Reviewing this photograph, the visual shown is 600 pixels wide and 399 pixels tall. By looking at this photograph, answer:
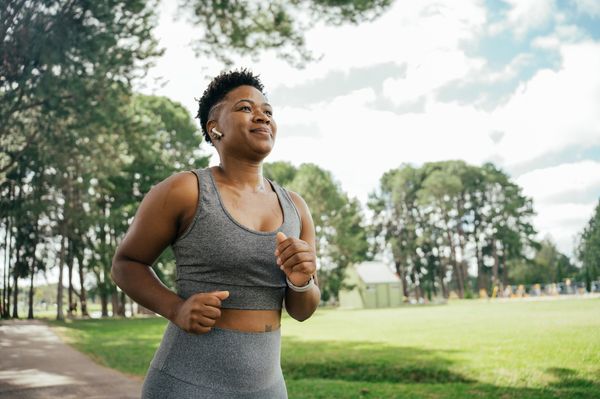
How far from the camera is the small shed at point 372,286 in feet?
161

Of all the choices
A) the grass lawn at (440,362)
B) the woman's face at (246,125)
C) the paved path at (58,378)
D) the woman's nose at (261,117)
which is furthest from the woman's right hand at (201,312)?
the paved path at (58,378)

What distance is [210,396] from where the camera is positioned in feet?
5.24

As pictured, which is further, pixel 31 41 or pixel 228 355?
pixel 31 41

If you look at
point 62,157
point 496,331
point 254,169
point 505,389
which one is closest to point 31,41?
point 62,157

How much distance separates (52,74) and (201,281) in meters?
8.42

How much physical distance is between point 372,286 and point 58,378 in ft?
139

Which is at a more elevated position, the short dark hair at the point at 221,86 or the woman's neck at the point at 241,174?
the short dark hair at the point at 221,86

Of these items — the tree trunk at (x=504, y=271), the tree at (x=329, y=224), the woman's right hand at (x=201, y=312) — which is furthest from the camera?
the tree trunk at (x=504, y=271)

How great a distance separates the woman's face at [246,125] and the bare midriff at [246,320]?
573 millimetres

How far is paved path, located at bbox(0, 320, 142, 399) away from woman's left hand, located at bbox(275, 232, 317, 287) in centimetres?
611

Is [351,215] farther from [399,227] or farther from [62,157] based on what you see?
[62,157]

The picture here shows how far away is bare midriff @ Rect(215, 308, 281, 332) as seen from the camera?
1663 mm

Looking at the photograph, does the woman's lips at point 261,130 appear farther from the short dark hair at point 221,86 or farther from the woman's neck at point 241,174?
the short dark hair at point 221,86

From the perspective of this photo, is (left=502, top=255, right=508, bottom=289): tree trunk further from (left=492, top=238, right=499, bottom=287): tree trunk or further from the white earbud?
the white earbud
